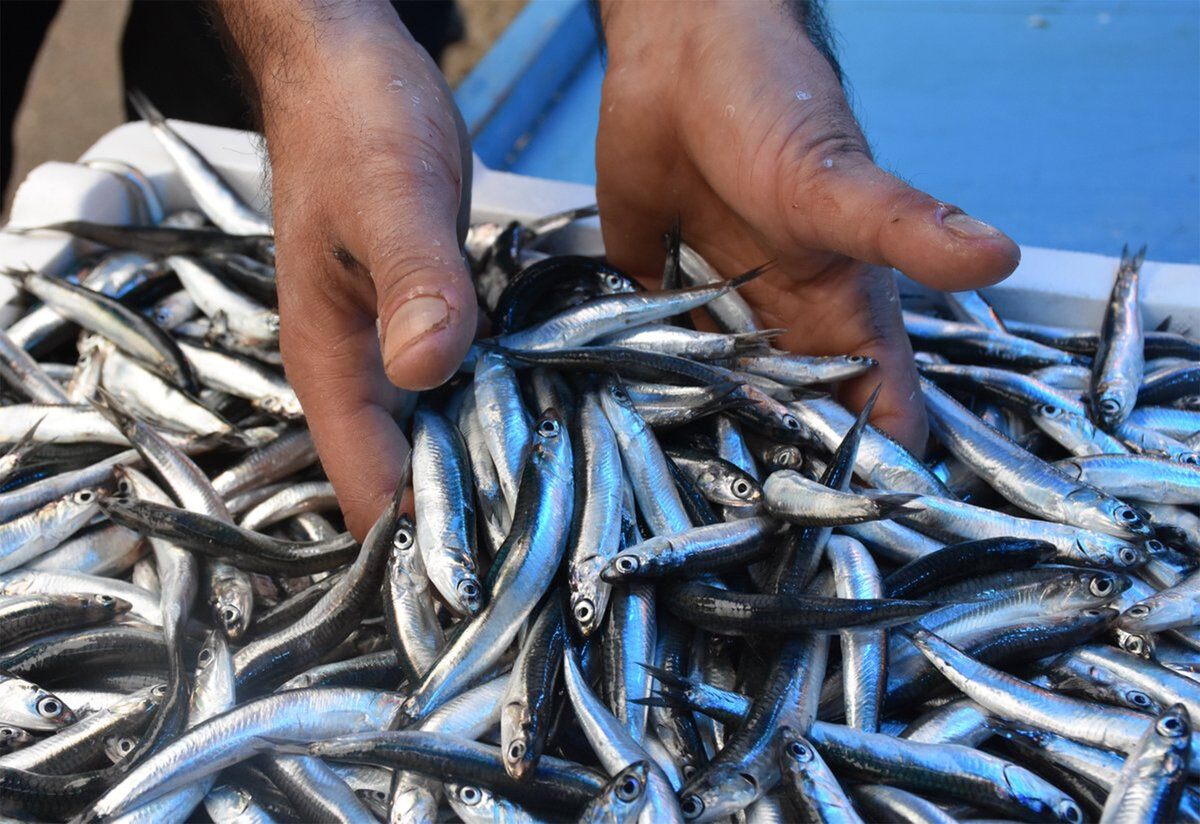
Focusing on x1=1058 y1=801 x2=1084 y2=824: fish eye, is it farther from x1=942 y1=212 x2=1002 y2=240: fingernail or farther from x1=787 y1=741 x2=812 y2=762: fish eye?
x1=942 y1=212 x2=1002 y2=240: fingernail

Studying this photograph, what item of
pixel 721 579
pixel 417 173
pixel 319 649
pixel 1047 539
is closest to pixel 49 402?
pixel 319 649

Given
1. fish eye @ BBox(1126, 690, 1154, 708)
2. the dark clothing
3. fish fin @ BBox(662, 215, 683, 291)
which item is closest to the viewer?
fish eye @ BBox(1126, 690, 1154, 708)

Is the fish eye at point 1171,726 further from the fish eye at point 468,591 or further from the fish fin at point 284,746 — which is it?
the fish fin at point 284,746

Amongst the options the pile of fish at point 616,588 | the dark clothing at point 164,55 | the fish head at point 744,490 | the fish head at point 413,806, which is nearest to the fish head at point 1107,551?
the pile of fish at point 616,588

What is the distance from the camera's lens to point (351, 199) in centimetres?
167

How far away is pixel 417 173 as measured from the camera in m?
1.66

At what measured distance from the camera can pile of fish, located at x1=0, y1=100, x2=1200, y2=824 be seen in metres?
1.48

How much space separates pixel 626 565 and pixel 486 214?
1.70m

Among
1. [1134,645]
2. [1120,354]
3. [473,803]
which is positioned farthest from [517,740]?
[1120,354]

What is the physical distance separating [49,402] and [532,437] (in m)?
1.35

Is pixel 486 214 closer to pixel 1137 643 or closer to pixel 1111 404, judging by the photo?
pixel 1111 404

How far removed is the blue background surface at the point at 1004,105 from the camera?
11.5 feet

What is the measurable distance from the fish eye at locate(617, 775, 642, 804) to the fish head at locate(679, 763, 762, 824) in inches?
2.9

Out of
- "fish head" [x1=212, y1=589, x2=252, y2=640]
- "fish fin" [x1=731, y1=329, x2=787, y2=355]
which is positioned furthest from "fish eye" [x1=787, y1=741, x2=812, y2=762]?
"fish head" [x1=212, y1=589, x2=252, y2=640]
